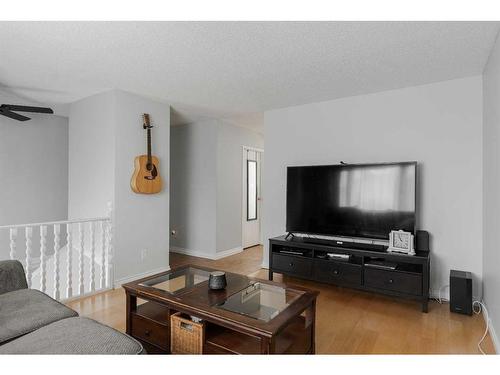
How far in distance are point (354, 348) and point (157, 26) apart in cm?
260

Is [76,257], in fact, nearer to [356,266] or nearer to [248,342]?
[248,342]

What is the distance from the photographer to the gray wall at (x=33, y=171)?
398cm

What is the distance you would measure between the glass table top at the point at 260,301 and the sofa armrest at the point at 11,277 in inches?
55.6

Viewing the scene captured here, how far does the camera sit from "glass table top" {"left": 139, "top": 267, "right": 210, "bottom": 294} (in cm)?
209

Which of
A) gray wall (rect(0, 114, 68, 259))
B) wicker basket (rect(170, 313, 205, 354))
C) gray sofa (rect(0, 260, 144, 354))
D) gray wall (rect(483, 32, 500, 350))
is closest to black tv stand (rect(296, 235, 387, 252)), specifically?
gray wall (rect(483, 32, 500, 350))

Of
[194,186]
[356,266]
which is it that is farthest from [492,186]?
[194,186]

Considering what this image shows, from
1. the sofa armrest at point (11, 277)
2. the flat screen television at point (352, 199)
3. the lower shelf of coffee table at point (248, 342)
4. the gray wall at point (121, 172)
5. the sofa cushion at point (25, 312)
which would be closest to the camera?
the sofa cushion at point (25, 312)

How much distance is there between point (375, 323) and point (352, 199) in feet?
4.17

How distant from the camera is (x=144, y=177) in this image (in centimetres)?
360

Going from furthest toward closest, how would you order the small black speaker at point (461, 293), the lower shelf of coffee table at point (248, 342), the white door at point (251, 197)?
1. the white door at point (251, 197)
2. the small black speaker at point (461, 293)
3. the lower shelf of coffee table at point (248, 342)

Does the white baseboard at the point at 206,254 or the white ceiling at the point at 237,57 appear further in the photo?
the white baseboard at the point at 206,254

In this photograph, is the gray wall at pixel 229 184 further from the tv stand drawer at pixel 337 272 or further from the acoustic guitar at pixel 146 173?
the tv stand drawer at pixel 337 272

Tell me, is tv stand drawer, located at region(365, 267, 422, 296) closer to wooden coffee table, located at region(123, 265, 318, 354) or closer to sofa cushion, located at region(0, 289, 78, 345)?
wooden coffee table, located at region(123, 265, 318, 354)

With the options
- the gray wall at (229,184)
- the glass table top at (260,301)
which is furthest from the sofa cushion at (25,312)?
the gray wall at (229,184)
